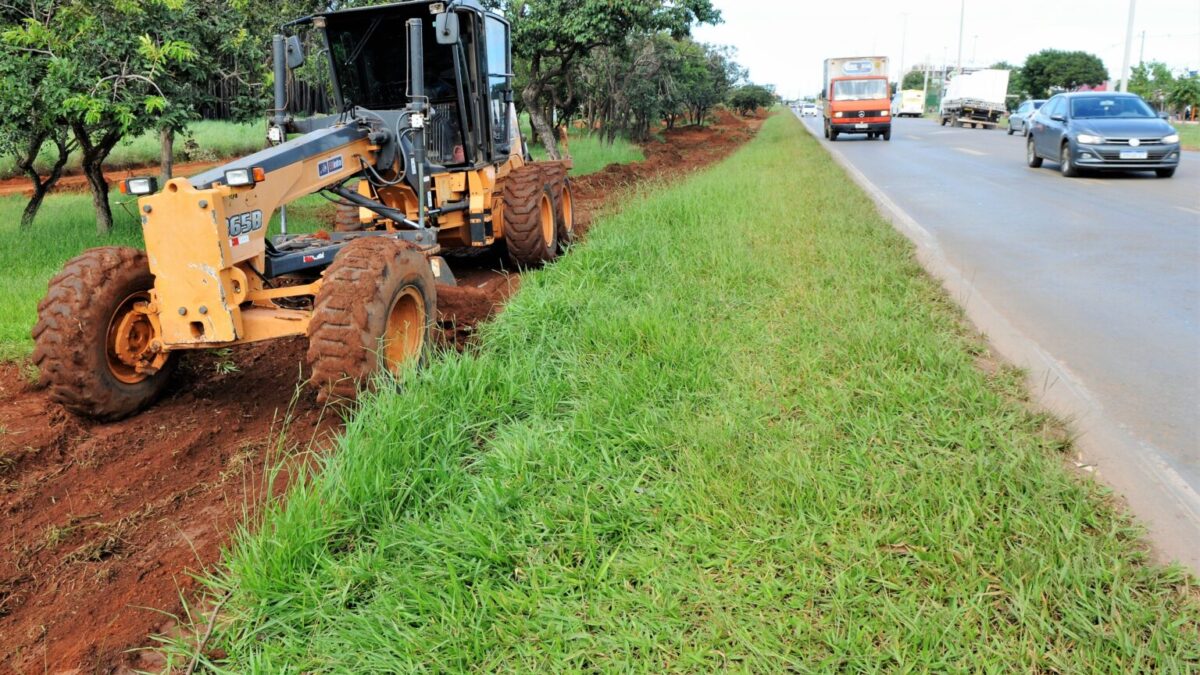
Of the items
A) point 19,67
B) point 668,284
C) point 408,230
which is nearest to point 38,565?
point 408,230

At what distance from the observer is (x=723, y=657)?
267 cm

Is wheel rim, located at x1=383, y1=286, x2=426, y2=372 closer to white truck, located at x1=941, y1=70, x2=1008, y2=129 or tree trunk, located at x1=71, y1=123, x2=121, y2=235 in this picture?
tree trunk, located at x1=71, y1=123, x2=121, y2=235

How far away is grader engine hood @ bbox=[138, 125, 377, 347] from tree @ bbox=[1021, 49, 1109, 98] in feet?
239

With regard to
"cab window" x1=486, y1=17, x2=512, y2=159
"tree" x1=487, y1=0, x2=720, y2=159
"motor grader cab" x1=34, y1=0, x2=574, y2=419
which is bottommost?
"motor grader cab" x1=34, y1=0, x2=574, y2=419

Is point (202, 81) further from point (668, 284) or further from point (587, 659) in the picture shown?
point (587, 659)

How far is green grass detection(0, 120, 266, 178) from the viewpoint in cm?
2197

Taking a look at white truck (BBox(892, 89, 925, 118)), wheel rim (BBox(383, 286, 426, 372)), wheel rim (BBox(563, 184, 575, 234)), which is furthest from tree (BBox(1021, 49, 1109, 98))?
wheel rim (BBox(383, 286, 426, 372))

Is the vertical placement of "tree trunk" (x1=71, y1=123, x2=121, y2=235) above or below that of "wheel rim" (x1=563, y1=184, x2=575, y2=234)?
above

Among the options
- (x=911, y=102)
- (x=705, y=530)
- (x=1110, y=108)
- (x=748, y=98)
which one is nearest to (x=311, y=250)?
(x=705, y=530)

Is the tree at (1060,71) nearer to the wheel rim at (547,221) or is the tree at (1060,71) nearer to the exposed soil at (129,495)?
the wheel rim at (547,221)

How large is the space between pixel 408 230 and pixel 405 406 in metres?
2.85

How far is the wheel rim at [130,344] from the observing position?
5.06m

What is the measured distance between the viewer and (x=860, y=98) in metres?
31.0

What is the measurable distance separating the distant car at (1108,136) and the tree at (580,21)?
7.92 m
